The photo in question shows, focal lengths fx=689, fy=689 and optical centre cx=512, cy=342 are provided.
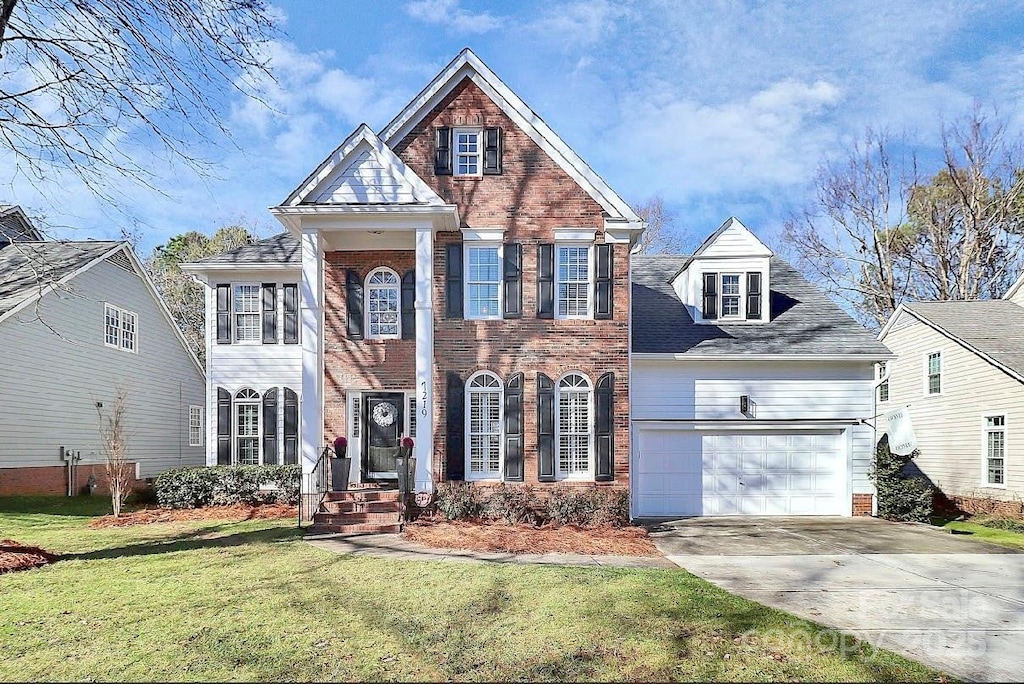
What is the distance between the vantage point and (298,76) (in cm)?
1127

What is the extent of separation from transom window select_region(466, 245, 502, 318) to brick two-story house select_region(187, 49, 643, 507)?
23 mm

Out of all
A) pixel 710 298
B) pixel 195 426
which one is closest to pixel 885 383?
pixel 710 298

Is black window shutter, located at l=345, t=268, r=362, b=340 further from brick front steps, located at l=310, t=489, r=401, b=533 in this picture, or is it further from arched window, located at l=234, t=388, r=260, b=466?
arched window, located at l=234, t=388, r=260, b=466

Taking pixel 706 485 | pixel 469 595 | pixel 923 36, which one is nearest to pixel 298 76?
pixel 469 595

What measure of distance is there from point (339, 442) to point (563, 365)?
4.84 meters

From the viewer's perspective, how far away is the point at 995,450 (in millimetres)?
17125

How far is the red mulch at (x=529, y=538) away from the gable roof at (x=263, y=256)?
8.20m

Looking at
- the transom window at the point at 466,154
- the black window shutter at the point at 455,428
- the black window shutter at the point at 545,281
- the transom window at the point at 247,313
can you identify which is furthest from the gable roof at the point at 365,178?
the transom window at the point at 247,313

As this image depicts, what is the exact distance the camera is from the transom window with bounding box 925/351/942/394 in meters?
19.2

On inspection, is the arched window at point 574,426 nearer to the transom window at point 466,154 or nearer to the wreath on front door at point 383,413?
the wreath on front door at point 383,413

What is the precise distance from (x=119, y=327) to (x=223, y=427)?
605cm

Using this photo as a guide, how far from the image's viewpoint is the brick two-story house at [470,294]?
13758 mm

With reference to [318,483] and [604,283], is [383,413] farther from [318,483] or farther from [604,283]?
[604,283]

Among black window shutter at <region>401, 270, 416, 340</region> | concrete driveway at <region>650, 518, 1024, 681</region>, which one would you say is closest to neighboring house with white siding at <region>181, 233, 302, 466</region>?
black window shutter at <region>401, 270, 416, 340</region>
